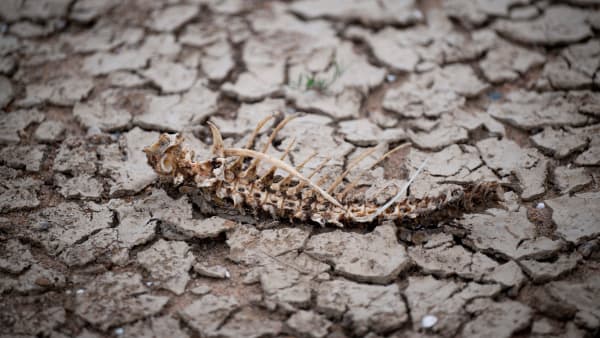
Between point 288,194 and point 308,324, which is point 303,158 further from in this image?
point 308,324

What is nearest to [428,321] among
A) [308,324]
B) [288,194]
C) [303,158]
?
[308,324]

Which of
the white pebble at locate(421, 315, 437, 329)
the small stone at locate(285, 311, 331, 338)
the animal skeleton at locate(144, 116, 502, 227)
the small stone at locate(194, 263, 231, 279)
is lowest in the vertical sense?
the small stone at locate(194, 263, 231, 279)

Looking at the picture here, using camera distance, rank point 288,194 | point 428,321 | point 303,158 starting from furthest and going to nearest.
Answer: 1. point 303,158
2. point 288,194
3. point 428,321

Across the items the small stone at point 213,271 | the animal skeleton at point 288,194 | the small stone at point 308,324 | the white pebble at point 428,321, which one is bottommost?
the small stone at point 213,271

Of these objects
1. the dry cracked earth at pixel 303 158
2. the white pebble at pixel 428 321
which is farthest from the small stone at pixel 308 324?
the white pebble at pixel 428 321

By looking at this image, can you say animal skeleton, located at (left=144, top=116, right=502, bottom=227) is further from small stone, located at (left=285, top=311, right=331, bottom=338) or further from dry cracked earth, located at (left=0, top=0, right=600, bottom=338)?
small stone, located at (left=285, top=311, right=331, bottom=338)

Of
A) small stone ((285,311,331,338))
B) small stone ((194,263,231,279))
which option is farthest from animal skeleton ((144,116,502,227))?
small stone ((285,311,331,338))

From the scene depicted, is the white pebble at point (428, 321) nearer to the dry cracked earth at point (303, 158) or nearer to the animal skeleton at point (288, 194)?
the dry cracked earth at point (303, 158)
